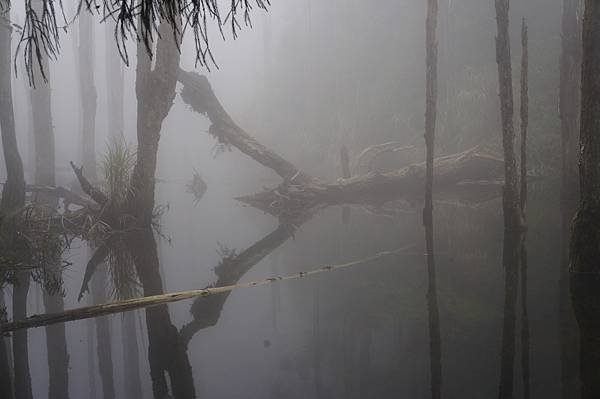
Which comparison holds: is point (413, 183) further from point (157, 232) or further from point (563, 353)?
point (563, 353)

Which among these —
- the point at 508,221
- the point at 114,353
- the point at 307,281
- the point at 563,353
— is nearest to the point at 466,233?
the point at 508,221

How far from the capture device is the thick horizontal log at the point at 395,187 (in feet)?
56.4

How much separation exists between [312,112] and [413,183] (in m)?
14.5

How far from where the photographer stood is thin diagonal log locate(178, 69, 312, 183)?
16219 millimetres

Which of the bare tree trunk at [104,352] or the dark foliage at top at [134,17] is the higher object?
the dark foliage at top at [134,17]

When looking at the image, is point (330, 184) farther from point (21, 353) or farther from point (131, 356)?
point (21, 353)

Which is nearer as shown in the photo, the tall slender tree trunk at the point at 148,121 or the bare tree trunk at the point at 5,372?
the bare tree trunk at the point at 5,372

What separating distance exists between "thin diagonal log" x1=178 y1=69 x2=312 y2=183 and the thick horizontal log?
27.1 inches

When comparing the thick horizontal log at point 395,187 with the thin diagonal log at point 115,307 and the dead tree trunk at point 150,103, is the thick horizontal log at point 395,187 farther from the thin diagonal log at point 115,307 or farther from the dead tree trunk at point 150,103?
the thin diagonal log at point 115,307

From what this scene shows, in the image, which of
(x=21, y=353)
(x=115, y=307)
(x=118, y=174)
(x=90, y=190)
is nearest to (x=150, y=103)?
(x=118, y=174)

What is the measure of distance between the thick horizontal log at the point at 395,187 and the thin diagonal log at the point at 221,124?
69 centimetres

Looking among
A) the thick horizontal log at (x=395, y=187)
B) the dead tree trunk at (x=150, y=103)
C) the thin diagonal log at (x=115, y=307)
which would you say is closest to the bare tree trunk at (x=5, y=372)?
the thin diagonal log at (x=115, y=307)

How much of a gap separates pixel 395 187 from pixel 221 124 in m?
7.00

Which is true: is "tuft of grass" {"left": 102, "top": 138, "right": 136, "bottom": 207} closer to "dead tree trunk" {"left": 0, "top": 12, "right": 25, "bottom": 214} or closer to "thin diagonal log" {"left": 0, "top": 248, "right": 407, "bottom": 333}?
"dead tree trunk" {"left": 0, "top": 12, "right": 25, "bottom": 214}
